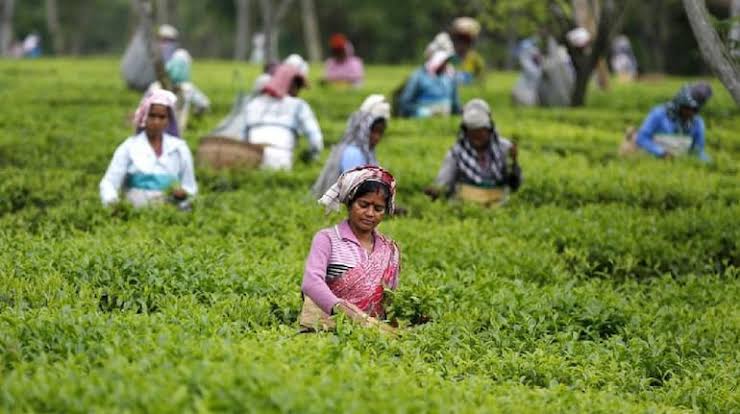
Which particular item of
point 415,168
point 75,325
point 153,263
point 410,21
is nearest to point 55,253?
point 153,263

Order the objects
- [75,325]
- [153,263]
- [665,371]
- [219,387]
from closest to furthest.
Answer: [219,387] → [75,325] → [665,371] → [153,263]

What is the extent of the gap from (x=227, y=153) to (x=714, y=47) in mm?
5468

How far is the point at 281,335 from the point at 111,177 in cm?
429

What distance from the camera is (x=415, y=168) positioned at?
12711 mm

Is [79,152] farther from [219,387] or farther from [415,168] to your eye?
[219,387]

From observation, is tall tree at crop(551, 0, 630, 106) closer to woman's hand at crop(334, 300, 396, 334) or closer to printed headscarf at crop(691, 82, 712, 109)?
printed headscarf at crop(691, 82, 712, 109)

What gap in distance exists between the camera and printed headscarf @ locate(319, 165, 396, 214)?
21.7 ft

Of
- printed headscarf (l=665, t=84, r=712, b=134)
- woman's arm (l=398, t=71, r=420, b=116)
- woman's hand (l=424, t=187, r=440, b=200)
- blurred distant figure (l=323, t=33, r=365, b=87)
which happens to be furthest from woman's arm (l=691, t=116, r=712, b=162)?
blurred distant figure (l=323, t=33, r=365, b=87)

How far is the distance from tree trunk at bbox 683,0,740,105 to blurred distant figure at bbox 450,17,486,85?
31.0ft

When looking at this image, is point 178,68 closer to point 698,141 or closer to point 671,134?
point 671,134

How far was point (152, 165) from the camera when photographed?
10.1 metres

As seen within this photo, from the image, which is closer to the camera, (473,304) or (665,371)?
(665,371)

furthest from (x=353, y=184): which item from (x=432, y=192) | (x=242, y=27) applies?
(x=242, y=27)

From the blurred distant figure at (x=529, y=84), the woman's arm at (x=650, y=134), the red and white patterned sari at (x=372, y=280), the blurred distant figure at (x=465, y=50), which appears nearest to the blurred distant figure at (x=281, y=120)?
the woman's arm at (x=650, y=134)
